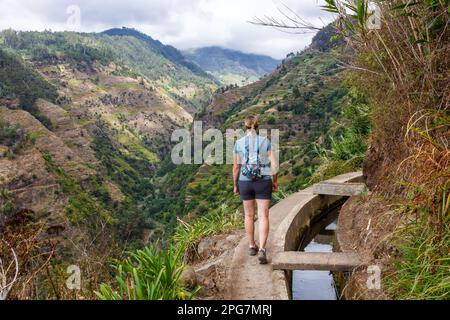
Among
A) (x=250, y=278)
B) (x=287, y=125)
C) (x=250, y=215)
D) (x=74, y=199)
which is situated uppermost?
(x=287, y=125)

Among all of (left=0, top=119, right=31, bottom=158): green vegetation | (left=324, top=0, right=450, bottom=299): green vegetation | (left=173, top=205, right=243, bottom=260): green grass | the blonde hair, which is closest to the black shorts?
the blonde hair

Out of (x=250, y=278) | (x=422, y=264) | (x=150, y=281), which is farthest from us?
(x=250, y=278)

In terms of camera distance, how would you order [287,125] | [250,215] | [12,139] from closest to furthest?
[250,215] < [12,139] < [287,125]

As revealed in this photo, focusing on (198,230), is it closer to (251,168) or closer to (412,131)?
(251,168)

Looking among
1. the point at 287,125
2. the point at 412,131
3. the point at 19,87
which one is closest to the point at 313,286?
the point at 412,131

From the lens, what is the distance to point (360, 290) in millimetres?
4129

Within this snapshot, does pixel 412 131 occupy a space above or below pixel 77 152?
above

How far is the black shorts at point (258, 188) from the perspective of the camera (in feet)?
15.7

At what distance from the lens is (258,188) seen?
15.7ft

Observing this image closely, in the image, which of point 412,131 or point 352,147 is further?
point 352,147

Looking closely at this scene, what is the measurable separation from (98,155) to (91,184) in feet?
78.2

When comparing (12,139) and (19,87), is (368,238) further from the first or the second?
(19,87)

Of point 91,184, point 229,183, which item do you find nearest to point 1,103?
point 91,184

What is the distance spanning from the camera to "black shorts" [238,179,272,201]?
477 centimetres
